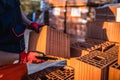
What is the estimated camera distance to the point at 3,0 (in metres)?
1.50

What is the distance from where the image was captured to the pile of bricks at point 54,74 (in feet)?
5.64

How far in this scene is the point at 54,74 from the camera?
178 cm

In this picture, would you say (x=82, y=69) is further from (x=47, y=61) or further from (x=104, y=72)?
(x=47, y=61)

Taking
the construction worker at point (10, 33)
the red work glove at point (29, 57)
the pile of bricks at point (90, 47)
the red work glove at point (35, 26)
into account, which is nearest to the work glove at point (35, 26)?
the red work glove at point (35, 26)

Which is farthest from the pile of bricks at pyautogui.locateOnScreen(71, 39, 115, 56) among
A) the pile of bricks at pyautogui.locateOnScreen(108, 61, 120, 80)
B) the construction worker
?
the construction worker

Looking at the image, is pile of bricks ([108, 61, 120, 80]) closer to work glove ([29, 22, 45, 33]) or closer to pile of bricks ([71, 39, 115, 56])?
pile of bricks ([71, 39, 115, 56])

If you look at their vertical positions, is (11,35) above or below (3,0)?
below

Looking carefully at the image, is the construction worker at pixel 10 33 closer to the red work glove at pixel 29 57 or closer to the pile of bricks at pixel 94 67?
the red work glove at pixel 29 57

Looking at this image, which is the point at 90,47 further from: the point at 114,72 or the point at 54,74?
the point at 114,72

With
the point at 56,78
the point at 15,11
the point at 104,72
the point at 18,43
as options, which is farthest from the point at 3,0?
the point at 104,72

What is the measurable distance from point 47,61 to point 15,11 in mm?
805

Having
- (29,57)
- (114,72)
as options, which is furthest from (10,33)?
(114,72)

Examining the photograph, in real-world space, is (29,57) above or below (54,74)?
above

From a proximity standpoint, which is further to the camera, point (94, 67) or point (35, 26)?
point (35, 26)
